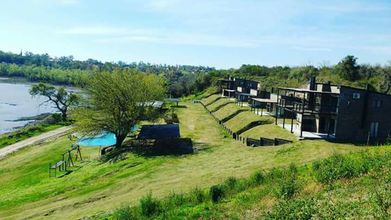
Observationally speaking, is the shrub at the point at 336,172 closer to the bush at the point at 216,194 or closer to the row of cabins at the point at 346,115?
the bush at the point at 216,194

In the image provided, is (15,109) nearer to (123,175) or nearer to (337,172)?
(123,175)

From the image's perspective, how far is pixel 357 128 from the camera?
142 feet

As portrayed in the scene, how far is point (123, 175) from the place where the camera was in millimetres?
36062

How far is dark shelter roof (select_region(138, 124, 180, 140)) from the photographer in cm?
4748

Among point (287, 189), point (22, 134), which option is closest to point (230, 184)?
point (287, 189)

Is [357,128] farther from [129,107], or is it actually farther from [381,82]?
[381,82]

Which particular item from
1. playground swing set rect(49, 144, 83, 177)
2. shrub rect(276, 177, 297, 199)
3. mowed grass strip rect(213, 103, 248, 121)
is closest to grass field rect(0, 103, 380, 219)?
playground swing set rect(49, 144, 83, 177)

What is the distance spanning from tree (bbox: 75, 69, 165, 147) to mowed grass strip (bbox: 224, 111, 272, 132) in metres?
13.1

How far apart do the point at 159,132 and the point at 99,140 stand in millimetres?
9472

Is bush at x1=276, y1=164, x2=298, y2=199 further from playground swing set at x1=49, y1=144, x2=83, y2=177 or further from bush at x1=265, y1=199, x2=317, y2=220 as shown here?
playground swing set at x1=49, y1=144, x2=83, y2=177

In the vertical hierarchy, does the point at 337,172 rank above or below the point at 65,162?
above

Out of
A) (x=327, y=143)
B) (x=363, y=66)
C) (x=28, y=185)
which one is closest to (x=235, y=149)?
(x=327, y=143)

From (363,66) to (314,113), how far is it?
5650 cm

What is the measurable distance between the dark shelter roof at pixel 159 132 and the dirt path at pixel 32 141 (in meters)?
20.9
